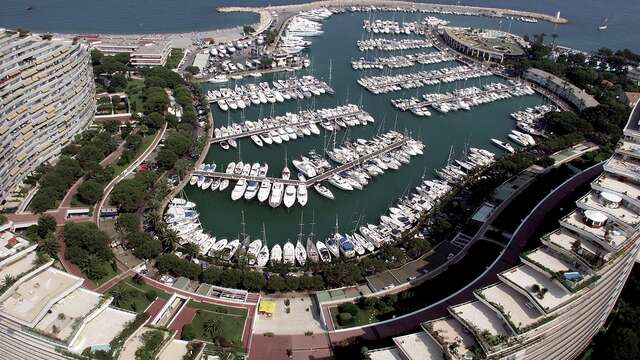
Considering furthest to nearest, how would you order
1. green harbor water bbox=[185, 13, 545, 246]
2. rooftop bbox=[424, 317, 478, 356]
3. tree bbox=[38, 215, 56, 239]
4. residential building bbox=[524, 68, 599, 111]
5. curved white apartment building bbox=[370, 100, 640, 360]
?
residential building bbox=[524, 68, 599, 111] → green harbor water bbox=[185, 13, 545, 246] → tree bbox=[38, 215, 56, 239] → curved white apartment building bbox=[370, 100, 640, 360] → rooftop bbox=[424, 317, 478, 356]

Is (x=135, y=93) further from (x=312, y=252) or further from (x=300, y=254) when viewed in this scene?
(x=312, y=252)

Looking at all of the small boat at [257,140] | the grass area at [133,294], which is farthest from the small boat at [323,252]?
the small boat at [257,140]

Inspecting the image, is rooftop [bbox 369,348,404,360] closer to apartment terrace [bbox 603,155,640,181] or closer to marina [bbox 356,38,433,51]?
apartment terrace [bbox 603,155,640,181]

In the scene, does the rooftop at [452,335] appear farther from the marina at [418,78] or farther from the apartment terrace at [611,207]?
the marina at [418,78]

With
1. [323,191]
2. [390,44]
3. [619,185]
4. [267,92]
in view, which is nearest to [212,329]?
[323,191]

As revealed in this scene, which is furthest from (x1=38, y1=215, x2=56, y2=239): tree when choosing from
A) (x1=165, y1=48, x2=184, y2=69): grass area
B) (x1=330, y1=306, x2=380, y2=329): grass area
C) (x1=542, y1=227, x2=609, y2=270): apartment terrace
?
(x1=165, y1=48, x2=184, y2=69): grass area

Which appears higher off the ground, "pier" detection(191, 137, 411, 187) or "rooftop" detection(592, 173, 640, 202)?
"rooftop" detection(592, 173, 640, 202)

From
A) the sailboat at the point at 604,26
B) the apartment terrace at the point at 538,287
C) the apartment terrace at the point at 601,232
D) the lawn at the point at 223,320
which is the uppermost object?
the sailboat at the point at 604,26
